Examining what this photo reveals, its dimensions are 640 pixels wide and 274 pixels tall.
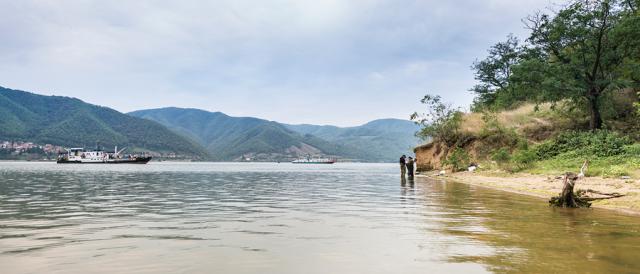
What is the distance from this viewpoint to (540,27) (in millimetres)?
47531

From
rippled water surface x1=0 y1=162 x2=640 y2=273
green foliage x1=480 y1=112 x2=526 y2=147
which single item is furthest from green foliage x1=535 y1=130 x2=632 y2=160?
rippled water surface x1=0 y1=162 x2=640 y2=273

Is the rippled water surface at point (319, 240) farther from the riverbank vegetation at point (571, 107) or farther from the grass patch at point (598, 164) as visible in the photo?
the riverbank vegetation at point (571, 107)

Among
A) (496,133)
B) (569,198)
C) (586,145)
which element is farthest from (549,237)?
(496,133)

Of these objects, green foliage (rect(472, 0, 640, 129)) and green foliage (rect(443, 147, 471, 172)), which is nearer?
green foliage (rect(472, 0, 640, 129))

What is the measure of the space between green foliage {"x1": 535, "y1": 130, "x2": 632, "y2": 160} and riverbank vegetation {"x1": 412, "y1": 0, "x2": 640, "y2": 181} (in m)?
0.07

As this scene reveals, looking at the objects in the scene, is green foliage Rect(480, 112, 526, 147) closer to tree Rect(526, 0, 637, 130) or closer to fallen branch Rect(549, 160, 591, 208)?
tree Rect(526, 0, 637, 130)

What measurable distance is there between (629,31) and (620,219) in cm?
3337

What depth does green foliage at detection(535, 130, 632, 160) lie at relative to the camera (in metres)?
33.6

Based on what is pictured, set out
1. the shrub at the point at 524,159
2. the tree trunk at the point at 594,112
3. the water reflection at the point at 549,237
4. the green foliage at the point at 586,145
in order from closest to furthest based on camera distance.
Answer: the water reflection at the point at 549,237 → the green foliage at the point at 586,145 → the shrub at the point at 524,159 → the tree trunk at the point at 594,112

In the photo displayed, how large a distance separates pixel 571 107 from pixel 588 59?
4899 mm

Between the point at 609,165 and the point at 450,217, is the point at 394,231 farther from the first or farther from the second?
the point at 609,165

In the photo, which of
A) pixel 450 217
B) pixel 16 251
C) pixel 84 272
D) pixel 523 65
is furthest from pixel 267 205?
pixel 523 65

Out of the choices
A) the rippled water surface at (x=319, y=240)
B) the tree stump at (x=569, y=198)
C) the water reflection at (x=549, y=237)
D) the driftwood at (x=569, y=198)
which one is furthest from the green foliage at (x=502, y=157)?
the rippled water surface at (x=319, y=240)

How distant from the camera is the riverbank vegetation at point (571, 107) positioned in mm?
35938
